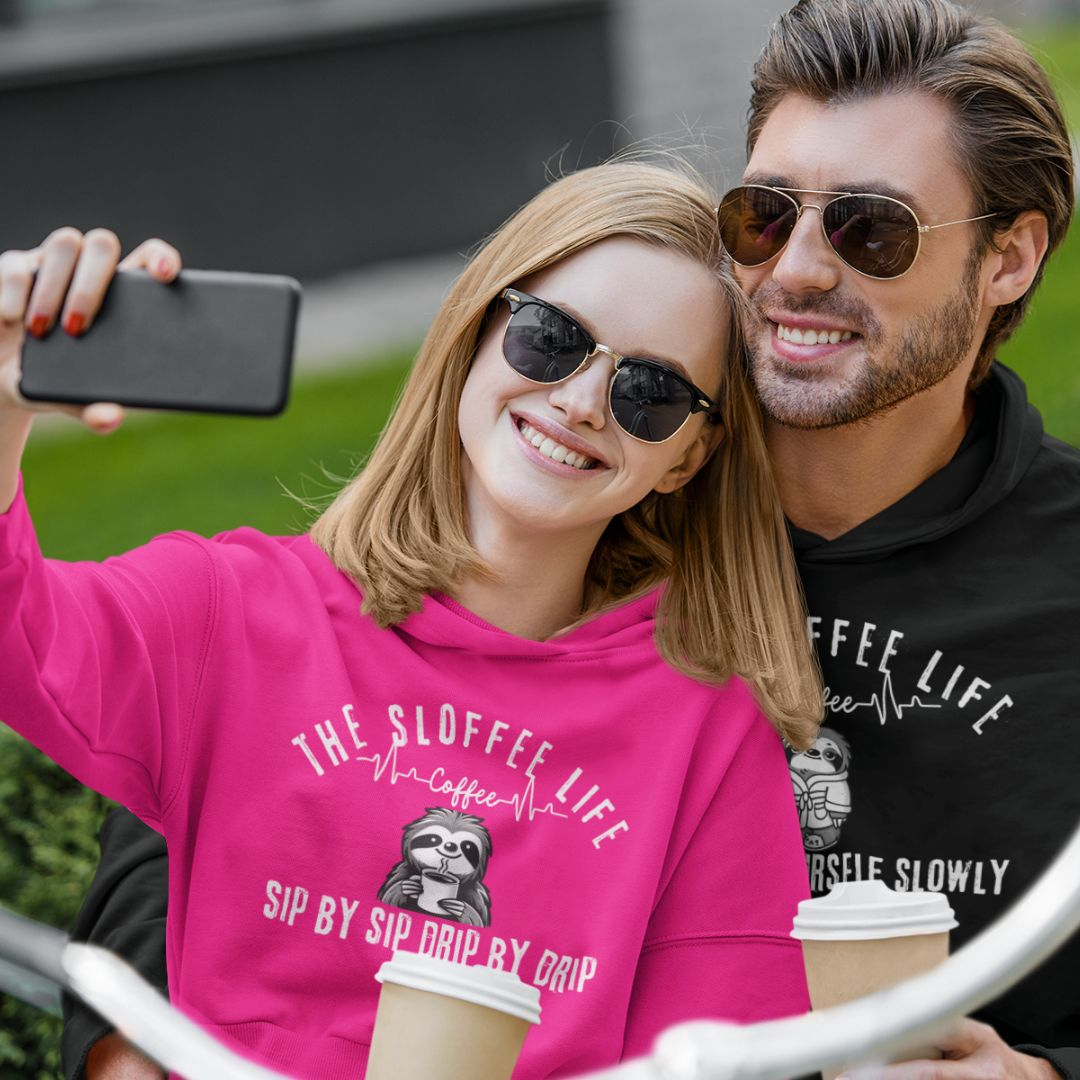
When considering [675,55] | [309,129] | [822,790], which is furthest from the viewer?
[675,55]

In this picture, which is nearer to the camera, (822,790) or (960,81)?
(822,790)

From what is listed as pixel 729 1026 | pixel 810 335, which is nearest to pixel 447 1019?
pixel 729 1026

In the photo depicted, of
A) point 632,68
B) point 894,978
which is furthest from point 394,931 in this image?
point 632,68

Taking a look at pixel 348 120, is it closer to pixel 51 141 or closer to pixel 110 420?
pixel 51 141

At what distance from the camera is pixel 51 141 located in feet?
27.7

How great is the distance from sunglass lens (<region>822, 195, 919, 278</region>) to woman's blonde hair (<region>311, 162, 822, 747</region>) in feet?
0.63

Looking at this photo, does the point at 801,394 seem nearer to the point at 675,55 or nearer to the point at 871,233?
the point at 871,233

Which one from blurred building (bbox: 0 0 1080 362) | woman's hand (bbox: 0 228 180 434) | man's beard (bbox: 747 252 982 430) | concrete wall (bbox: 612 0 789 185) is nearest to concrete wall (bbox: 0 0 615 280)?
blurred building (bbox: 0 0 1080 362)

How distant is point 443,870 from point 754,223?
3.59 ft

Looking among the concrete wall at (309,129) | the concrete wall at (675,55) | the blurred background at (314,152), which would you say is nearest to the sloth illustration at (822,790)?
the blurred background at (314,152)

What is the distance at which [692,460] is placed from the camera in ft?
8.46

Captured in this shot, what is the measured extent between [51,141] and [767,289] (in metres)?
6.79

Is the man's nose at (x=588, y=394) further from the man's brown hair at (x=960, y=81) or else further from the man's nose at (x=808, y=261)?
the man's brown hair at (x=960, y=81)

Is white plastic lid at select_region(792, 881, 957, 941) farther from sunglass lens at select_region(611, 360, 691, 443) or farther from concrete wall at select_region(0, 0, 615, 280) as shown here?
concrete wall at select_region(0, 0, 615, 280)
